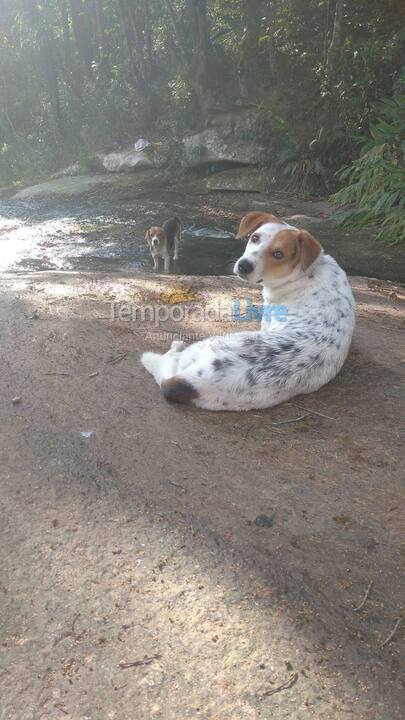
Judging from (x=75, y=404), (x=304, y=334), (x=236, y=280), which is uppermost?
(x=304, y=334)

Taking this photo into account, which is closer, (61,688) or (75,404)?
(61,688)

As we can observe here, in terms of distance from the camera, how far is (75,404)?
12.2 ft

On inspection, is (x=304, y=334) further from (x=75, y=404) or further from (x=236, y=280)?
(x=236, y=280)

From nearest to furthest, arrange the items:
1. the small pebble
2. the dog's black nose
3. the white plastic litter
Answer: the small pebble → the dog's black nose → the white plastic litter

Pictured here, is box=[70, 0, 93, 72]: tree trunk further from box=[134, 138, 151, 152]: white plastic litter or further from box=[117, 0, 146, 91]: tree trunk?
box=[134, 138, 151, 152]: white plastic litter

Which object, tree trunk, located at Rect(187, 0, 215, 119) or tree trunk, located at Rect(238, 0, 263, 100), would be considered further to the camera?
tree trunk, located at Rect(187, 0, 215, 119)

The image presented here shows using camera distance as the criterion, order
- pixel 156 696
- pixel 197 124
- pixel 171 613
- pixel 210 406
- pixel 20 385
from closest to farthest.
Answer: pixel 156 696 < pixel 171 613 < pixel 210 406 < pixel 20 385 < pixel 197 124

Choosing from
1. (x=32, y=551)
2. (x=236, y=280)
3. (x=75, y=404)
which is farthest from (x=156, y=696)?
(x=236, y=280)

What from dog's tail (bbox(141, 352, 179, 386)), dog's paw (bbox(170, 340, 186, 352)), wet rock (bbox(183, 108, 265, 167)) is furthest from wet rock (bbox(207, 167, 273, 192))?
dog's tail (bbox(141, 352, 179, 386))

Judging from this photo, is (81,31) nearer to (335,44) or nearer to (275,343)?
(335,44)

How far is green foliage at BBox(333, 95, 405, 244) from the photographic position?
1052 centimetres

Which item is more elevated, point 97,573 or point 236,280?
point 97,573

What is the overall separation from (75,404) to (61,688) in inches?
81.6

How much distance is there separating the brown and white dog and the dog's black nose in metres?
4.73
